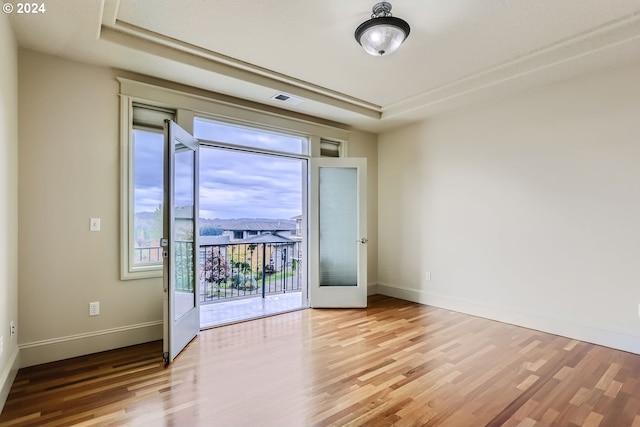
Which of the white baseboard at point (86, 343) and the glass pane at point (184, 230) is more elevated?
the glass pane at point (184, 230)

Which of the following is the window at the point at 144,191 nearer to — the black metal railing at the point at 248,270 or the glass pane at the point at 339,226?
the black metal railing at the point at 248,270

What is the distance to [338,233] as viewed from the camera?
4727 mm

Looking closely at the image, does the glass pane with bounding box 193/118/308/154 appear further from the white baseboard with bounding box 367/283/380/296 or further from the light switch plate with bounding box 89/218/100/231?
the white baseboard with bounding box 367/283/380/296

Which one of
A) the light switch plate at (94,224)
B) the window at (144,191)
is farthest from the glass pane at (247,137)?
the light switch plate at (94,224)

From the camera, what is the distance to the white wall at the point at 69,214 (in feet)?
8.96

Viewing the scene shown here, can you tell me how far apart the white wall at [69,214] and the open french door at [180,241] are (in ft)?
1.49

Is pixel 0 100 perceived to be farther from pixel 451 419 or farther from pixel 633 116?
pixel 633 116

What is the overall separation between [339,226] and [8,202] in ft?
11.3

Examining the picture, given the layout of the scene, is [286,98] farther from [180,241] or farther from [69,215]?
[69,215]

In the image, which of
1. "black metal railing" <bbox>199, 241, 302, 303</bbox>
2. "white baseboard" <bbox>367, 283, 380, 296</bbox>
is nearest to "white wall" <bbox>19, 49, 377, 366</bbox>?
"black metal railing" <bbox>199, 241, 302, 303</bbox>

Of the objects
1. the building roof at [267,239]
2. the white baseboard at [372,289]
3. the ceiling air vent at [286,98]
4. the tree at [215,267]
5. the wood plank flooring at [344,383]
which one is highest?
the ceiling air vent at [286,98]

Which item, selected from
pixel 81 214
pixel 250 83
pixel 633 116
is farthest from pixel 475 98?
pixel 81 214

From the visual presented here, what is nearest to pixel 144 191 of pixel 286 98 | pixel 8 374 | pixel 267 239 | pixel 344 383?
pixel 8 374

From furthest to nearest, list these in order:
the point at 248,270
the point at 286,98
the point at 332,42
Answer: the point at 248,270, the point at 286,98, the point at 332,42
